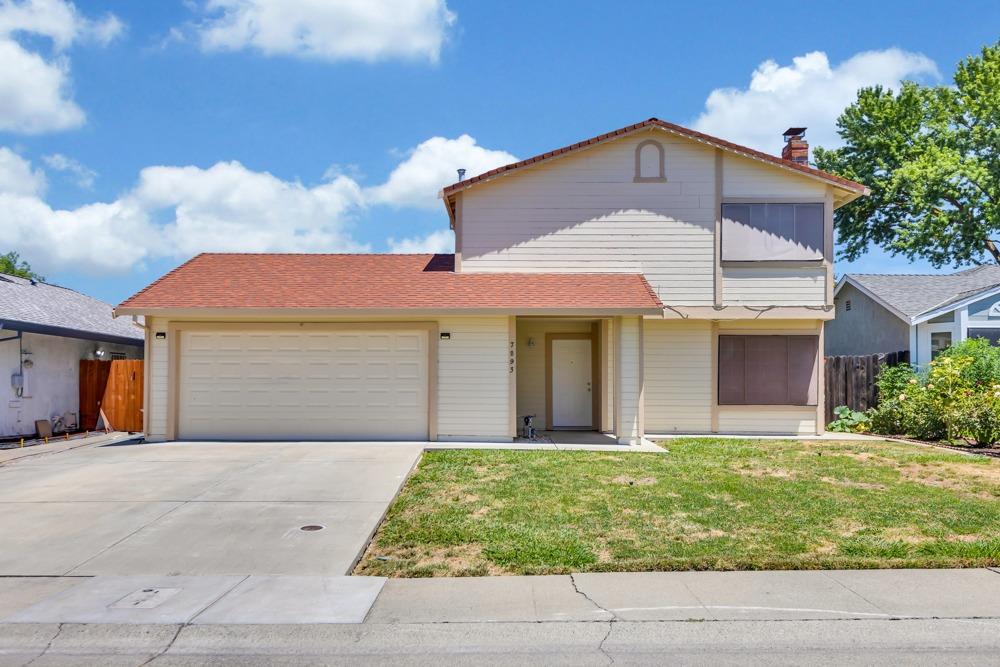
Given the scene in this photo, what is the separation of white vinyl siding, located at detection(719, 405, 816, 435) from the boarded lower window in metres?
0.15

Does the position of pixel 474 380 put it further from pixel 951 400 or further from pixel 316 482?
pixel 951 400

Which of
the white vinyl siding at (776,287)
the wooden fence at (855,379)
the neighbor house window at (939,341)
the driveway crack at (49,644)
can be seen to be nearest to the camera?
the driveway crack at (49,644)

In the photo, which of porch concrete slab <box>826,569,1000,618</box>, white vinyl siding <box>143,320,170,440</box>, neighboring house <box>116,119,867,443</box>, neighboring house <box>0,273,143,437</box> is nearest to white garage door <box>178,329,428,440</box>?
neighboring house <box>116,119,867,443</box>

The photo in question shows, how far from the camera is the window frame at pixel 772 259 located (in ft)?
50.9

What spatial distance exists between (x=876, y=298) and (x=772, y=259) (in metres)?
7.16

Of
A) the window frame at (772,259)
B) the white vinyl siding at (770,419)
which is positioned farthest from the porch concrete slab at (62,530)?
the window frame at (772,259)

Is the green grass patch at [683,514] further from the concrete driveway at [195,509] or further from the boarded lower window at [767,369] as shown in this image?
the boarded lower window at [767,369]

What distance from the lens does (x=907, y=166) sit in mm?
27156

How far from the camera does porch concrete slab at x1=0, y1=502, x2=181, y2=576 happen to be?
648cm

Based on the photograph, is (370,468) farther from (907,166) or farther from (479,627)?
(907,166)

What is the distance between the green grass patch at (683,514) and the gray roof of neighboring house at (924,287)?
791 centimetres

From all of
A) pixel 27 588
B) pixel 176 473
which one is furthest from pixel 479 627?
pixel 176 473

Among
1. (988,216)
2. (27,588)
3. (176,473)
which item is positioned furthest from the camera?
(988,216)

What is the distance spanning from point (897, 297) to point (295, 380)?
16411 mm
